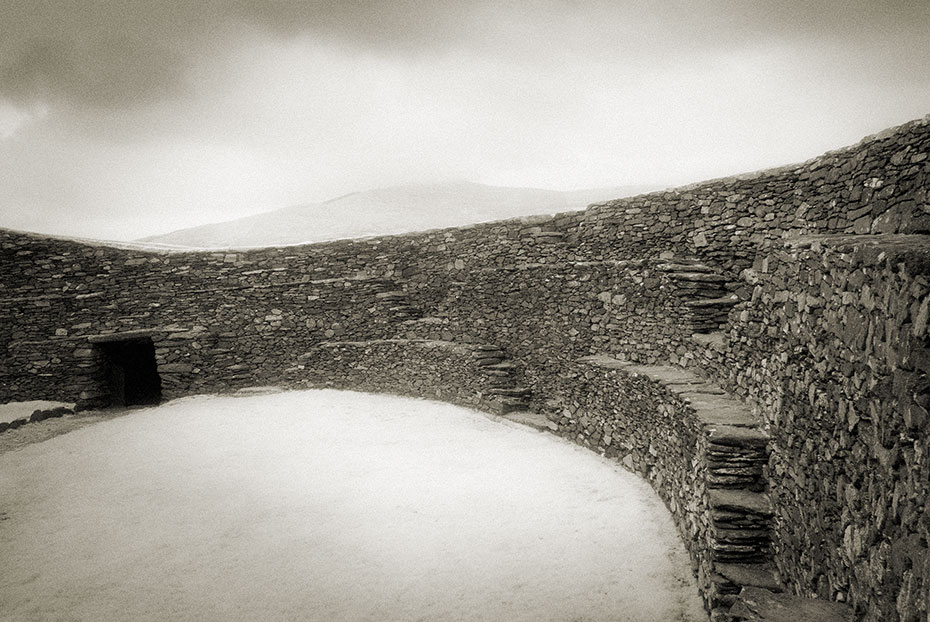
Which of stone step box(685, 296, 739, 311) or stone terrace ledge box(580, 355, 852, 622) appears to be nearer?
stone terrace ledge box(580, 355, 852, 622)

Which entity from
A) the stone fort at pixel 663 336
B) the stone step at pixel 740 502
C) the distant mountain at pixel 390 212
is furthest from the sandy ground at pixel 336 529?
the distant mountain at pixel 390 212

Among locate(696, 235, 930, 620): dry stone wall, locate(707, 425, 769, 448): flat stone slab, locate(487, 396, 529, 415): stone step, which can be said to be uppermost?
locate(696, 235, 930, 620): dry stone wall

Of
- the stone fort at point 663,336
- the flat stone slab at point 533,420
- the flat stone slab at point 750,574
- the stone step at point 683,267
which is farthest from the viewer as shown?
the flat stone slab at point 533,420

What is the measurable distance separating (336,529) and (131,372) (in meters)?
13.3

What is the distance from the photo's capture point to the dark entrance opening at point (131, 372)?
50.5ft

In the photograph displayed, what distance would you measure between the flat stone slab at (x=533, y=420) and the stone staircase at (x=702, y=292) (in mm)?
3601

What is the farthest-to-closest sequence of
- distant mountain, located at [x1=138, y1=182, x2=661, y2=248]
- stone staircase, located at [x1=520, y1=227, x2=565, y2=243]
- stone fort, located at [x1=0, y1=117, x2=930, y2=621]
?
distant mountain, located at [x1=138, y1=182, x2=661, y2=248] < stone staircase, located at [x1=520, y1=227, x2=565, y2=243] < stone fort, located at [x1=0, y1=117, x2=930, y2=621]

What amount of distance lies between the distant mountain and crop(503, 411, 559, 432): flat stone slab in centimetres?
3037

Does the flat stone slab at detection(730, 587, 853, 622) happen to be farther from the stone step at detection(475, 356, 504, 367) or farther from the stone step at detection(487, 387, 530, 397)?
the stone step at detection(475, 356, 504, 367)

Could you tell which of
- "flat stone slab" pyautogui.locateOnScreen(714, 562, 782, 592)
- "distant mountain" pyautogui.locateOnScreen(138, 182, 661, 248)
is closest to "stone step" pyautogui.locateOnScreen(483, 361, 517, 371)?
"flat stone slab" pyautogui.locateOnScreen(714, 562, 782, 592)

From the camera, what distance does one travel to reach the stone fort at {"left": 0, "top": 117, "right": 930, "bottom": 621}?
342 centimetres

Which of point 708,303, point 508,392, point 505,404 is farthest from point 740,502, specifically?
point 508,392

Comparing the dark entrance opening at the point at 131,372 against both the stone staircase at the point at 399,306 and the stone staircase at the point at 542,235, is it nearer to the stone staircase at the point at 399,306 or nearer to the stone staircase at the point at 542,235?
the stone staircase at the point at 399,306

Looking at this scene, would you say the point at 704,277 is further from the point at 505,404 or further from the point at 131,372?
the point at 131,372
